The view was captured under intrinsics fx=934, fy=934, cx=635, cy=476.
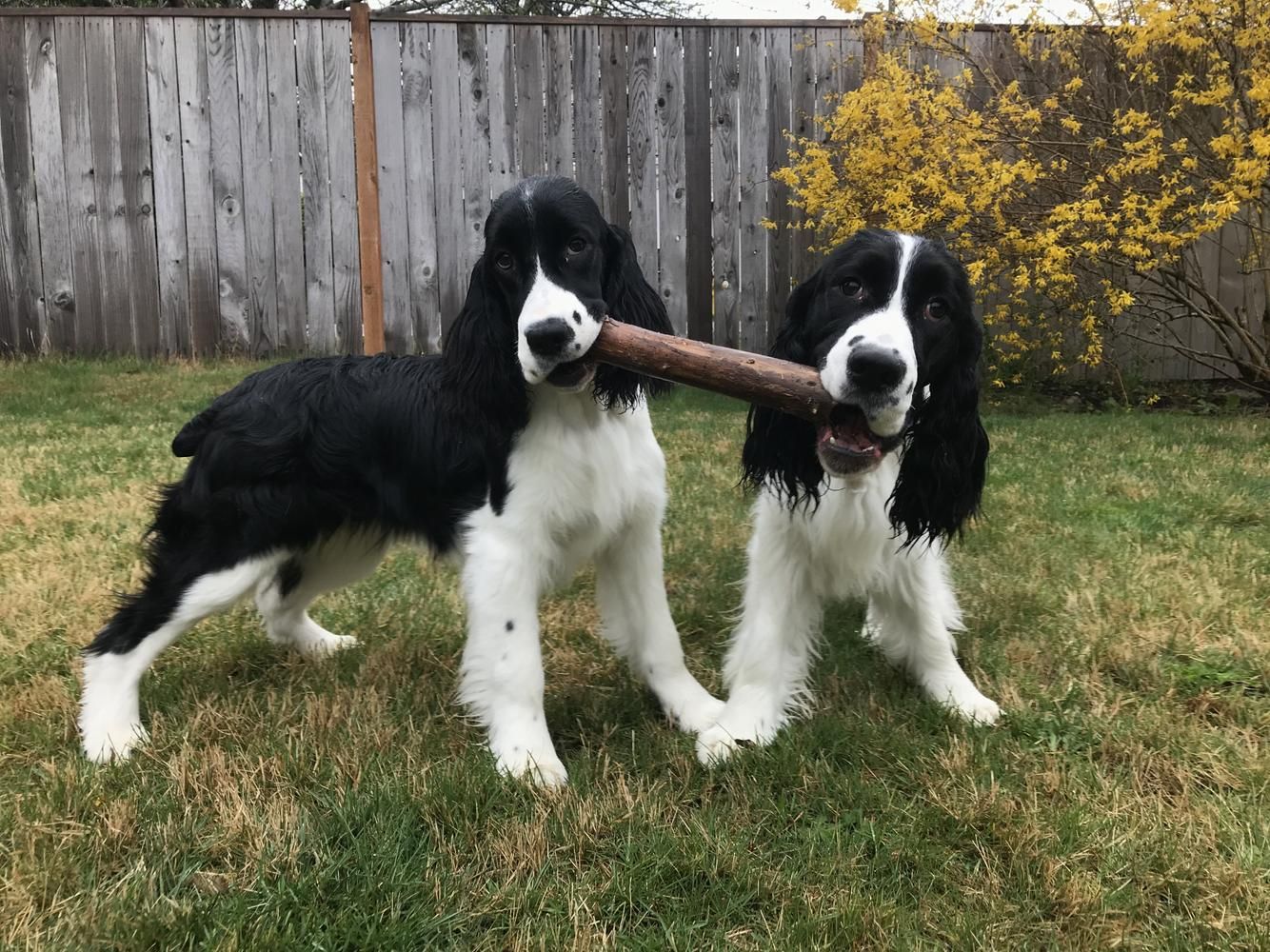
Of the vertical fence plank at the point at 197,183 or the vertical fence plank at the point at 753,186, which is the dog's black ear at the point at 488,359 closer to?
the vertical fence plank at the point at 753,186

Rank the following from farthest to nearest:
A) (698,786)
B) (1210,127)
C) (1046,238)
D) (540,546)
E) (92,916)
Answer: (1210,127) < (1046,238) < (540,546) < (698,786) < (92,916)

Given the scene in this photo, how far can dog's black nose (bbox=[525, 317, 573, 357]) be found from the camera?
2053mm

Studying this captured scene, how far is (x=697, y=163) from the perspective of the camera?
7.31 meters

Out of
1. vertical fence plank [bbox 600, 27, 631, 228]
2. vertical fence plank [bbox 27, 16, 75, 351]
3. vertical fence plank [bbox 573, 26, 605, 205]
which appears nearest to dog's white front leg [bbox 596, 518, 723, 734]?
vertical fence plank [bbox 600, 27, 631, 228]

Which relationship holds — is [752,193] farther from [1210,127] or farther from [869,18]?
[1210,127]

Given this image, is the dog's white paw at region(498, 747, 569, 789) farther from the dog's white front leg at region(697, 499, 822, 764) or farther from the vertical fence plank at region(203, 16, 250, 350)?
the vertical fence plank at region(203, 16, 250, 350)

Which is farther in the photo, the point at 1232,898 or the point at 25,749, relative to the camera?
the point at 25,749

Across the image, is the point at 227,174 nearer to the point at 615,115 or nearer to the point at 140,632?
the point at 615,115

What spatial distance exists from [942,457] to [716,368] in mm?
684

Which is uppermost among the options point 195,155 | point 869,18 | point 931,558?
point 869,18

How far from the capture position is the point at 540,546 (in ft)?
7.93

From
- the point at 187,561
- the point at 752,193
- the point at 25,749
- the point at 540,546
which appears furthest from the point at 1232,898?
the point at 752,193

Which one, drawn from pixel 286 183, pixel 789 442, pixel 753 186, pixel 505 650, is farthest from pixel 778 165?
pixel 505 650

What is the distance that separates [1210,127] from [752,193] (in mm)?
3206
